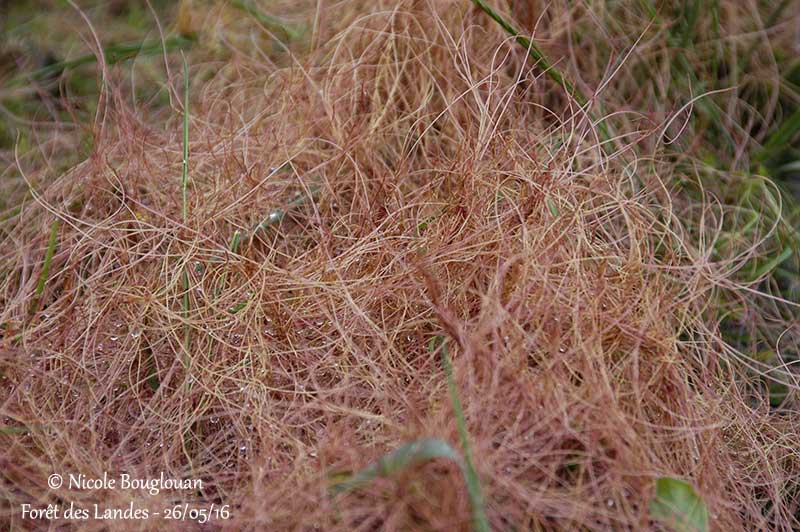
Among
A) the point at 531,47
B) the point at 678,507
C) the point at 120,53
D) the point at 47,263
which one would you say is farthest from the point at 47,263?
the point at 678,507

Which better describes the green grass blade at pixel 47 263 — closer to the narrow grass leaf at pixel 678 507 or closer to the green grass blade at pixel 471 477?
the green grass blade at pixel 471 477

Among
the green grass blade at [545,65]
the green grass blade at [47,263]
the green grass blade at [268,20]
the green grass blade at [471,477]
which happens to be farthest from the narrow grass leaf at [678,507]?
the green grass blade at [268,20]

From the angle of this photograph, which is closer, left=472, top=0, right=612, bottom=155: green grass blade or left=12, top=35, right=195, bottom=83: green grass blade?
left=472, top=0, right=612, bottom=155: green grass blade

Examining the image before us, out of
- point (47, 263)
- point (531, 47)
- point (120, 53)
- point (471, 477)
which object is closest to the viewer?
point (471, 477)

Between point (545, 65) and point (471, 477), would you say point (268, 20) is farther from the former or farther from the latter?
point (471, 477)

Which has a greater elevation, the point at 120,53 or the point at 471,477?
the point at 120,53

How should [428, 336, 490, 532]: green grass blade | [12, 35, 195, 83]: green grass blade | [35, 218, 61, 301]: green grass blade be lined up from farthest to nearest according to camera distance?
[12, 35, 195, 83]: green grass blade → [35, 218, 61, 301]: green grass blade → [428, 336, 490, 532]: green grass blade

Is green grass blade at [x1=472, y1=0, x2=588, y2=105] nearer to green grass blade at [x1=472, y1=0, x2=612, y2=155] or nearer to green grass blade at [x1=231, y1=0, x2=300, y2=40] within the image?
green grass blade at [x1=472, y1=0, x2=612, y2=155]

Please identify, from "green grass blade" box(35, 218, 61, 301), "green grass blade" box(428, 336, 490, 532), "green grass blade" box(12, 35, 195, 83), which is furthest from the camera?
"green grass blade" box(12, 35, 195, 83)

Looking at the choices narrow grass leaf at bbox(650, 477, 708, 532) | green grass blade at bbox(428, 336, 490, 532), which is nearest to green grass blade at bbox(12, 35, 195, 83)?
green grass blade at bbox(428, 336, 490, 532)
